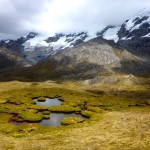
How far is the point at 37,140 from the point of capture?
218 feet

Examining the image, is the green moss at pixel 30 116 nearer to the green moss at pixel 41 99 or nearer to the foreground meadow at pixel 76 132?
the foreground meadow at pixel 76 132

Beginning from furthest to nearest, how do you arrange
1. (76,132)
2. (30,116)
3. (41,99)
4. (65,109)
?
(41,99)
(65,109)
(30,116)
(76,132)

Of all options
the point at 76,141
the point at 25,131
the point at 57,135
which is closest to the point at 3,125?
the point at 25,131

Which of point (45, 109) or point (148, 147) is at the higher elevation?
point (45, 109)

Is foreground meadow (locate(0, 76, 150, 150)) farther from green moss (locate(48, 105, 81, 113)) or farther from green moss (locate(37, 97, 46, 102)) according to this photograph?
green moss (locate(37, 97, 46, 102))

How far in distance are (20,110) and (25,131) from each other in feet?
104

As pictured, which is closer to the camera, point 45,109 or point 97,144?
point 97,144

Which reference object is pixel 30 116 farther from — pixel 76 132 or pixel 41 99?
pixel 41 99

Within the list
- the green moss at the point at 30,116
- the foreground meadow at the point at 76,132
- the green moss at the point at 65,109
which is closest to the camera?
the foreground meadow at the point at 76,132

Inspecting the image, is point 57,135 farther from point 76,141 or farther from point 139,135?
point 139,135

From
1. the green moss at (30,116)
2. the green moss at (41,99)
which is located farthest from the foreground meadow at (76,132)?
the green moss at (41,99)

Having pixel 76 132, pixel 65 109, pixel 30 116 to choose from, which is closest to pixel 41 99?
pixel 65 109

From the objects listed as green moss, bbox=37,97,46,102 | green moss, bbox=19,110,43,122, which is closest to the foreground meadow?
green moss, bbox=19,110,43,122

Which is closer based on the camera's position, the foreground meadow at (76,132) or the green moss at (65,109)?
the foreground meadow at (76,132)
